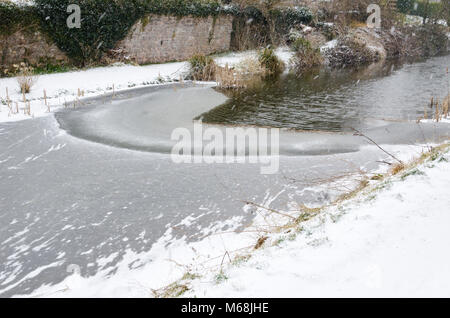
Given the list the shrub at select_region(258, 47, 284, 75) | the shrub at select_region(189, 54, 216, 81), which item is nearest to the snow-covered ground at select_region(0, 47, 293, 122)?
the shrub at select_region(189, 54, 216, 81)

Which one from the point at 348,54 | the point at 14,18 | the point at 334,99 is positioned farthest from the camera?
the point at 348,54

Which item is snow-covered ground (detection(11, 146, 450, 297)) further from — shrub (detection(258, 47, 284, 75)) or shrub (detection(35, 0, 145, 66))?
shrub (detection(258, 47, 284, 75))

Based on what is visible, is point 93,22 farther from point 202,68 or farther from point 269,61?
point 269,61

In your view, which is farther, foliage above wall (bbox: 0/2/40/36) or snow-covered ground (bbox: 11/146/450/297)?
foliage above wall (bbox: 0/2/40/36)

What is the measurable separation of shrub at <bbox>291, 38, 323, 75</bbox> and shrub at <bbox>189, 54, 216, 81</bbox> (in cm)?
510

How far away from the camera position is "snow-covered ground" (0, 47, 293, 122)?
10.0 m

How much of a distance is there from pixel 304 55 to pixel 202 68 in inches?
236

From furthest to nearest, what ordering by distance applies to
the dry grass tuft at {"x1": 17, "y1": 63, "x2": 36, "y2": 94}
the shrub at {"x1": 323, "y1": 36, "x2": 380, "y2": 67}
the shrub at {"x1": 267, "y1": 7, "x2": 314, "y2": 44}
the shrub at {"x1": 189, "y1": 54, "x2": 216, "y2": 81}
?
the shrub at {"x1": 267, "y1": 7, "x2": 314, "y2": 44}
the shrub at {"x1": 323, "y1": 36, "x2": 380, "y2": 67}
the shrub at {"x1": 189, "y1": 54, "x2": 216, "y2": 81}
the dry grass tuft at {"x1": 17, "y1": 63, "x2": 36, "y2": 94}

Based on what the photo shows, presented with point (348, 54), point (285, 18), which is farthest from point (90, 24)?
point (348, 54)

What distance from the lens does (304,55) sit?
59.7 feet

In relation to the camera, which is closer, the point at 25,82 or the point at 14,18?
the point at 25,82

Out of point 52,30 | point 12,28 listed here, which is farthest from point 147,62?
point 12,28

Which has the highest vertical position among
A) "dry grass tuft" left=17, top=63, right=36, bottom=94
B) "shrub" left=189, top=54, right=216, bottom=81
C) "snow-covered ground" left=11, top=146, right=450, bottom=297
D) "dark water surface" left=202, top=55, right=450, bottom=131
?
"shrub" left=189, top=54, right=216, bottom=81

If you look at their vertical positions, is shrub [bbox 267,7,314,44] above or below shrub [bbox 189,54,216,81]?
above
